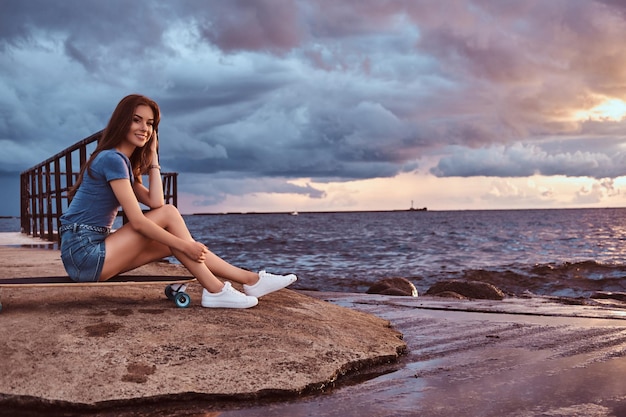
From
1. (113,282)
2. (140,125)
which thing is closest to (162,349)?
(113,282)

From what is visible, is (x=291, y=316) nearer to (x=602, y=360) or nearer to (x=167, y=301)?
(x=167, y=301)

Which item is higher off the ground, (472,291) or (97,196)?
(97,196)

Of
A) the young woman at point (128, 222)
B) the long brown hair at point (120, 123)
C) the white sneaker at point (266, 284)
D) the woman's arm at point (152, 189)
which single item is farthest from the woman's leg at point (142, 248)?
the long brown hair at point (120, 123)

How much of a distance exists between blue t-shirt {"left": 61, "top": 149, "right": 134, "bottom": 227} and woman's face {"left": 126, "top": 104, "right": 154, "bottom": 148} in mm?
168

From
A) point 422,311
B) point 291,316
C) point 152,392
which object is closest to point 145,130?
point 291,316

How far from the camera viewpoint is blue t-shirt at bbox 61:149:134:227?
428 centimetres

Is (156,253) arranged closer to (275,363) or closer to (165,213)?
(165,213)

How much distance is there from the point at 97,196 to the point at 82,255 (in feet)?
1.41

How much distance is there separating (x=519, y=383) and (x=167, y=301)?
2640mm

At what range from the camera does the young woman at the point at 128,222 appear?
14.0ft

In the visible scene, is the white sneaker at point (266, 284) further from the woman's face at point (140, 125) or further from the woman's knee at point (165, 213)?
the woman's face at point (140, 125)

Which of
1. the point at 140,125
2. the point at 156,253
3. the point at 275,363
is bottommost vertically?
the point at 275,363

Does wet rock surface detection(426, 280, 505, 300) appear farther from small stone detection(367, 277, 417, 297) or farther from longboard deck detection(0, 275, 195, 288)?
longboard deck detection(0, 275, 195, 288)

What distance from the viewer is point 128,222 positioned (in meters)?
4.39
